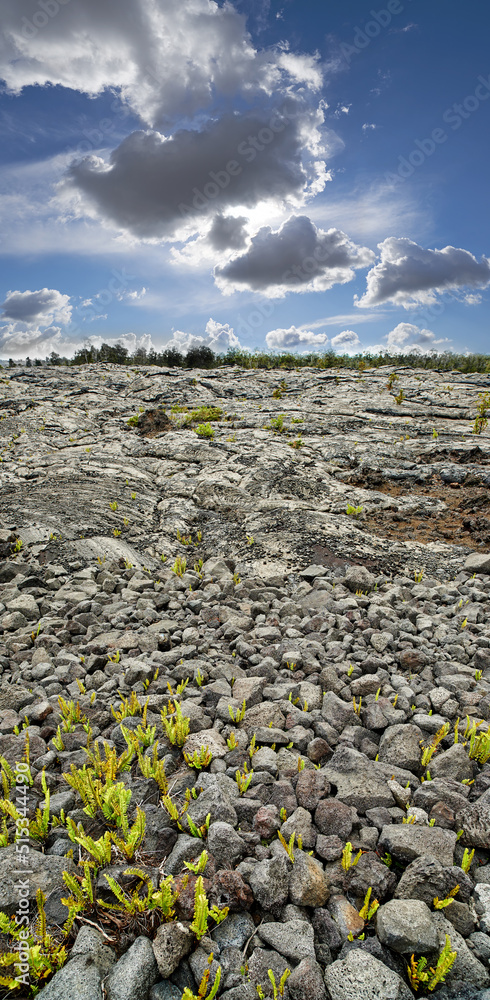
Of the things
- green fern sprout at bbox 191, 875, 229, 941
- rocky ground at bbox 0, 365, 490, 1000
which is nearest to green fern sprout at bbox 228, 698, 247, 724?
rocky ground at bbox 0, 365, 490, 1000

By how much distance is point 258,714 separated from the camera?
14.5ft

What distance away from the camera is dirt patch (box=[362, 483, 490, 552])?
9.20m

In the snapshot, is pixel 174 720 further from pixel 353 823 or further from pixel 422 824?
Result: pixel 422 824

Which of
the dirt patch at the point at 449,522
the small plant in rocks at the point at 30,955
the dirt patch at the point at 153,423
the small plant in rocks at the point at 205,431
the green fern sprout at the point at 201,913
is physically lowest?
the small plant in rocks at the point at 30,955

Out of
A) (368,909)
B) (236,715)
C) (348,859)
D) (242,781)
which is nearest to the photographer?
(368,909)

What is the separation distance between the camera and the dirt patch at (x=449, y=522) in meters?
9.20

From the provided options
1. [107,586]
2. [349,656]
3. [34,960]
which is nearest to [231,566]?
[107,586]

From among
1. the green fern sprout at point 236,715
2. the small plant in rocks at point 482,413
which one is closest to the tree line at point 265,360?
the small plant in rocks at point 482,413

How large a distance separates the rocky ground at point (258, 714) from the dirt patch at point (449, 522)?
65 mm

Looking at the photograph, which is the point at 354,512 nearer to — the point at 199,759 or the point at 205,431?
the point at 199,759

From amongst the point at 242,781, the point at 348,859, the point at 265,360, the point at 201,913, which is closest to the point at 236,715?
the point at 242,781

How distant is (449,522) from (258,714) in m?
7.36

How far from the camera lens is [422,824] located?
3.34 meters

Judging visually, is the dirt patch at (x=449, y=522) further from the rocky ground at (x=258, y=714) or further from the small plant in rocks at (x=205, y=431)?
the small plant in rocks at (x=205, y=431)
